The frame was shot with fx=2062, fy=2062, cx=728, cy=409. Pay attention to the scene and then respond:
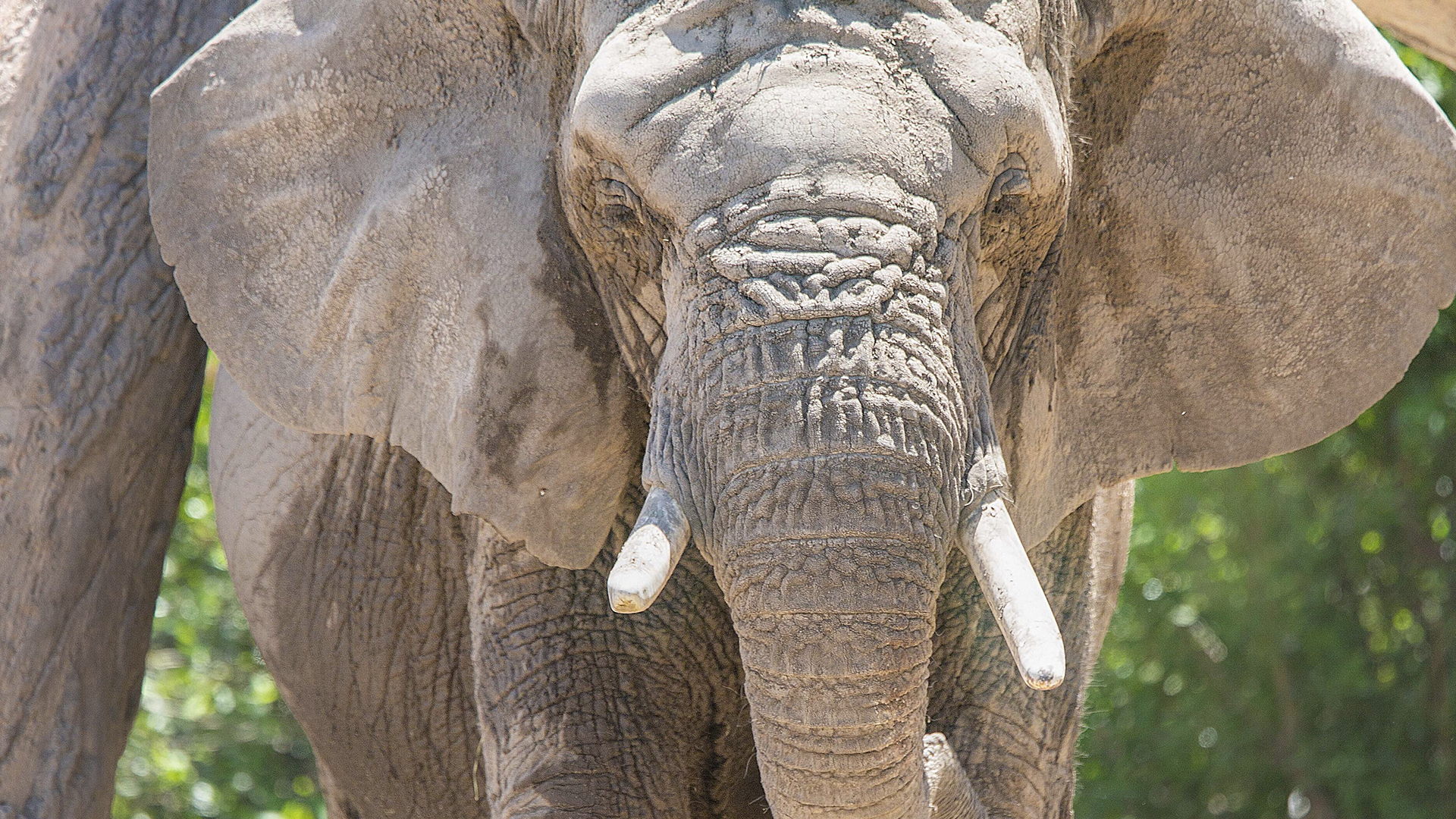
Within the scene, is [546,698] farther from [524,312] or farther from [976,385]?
[976,385]

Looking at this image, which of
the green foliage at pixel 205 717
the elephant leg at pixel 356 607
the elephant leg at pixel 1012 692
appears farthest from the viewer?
the green foliage at pixel 205 717

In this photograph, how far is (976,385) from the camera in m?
2.12

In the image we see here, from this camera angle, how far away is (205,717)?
5426 mm

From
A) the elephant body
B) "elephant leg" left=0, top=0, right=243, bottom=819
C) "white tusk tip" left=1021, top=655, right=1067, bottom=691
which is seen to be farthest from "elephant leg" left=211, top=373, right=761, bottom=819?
"white tusk tip" left=1021, top=655, right=1067, bottom=691

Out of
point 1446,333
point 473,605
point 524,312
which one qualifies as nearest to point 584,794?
point 473,605

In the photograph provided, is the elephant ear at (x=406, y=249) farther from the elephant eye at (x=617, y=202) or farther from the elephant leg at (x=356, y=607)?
the elephant leg at (x=356, y=607)

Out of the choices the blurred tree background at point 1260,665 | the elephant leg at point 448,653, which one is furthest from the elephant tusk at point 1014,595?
the blurred tree background at point 1260,665

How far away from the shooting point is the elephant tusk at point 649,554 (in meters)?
1.88

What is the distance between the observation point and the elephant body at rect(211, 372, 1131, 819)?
2.73m

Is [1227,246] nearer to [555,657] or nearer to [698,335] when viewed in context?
[698,335]

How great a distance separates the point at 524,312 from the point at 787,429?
1.97 ft

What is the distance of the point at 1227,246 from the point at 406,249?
1.04m

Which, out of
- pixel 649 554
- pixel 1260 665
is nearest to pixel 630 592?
pixel 649 554

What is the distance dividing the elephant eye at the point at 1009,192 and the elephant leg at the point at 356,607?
139 cm
